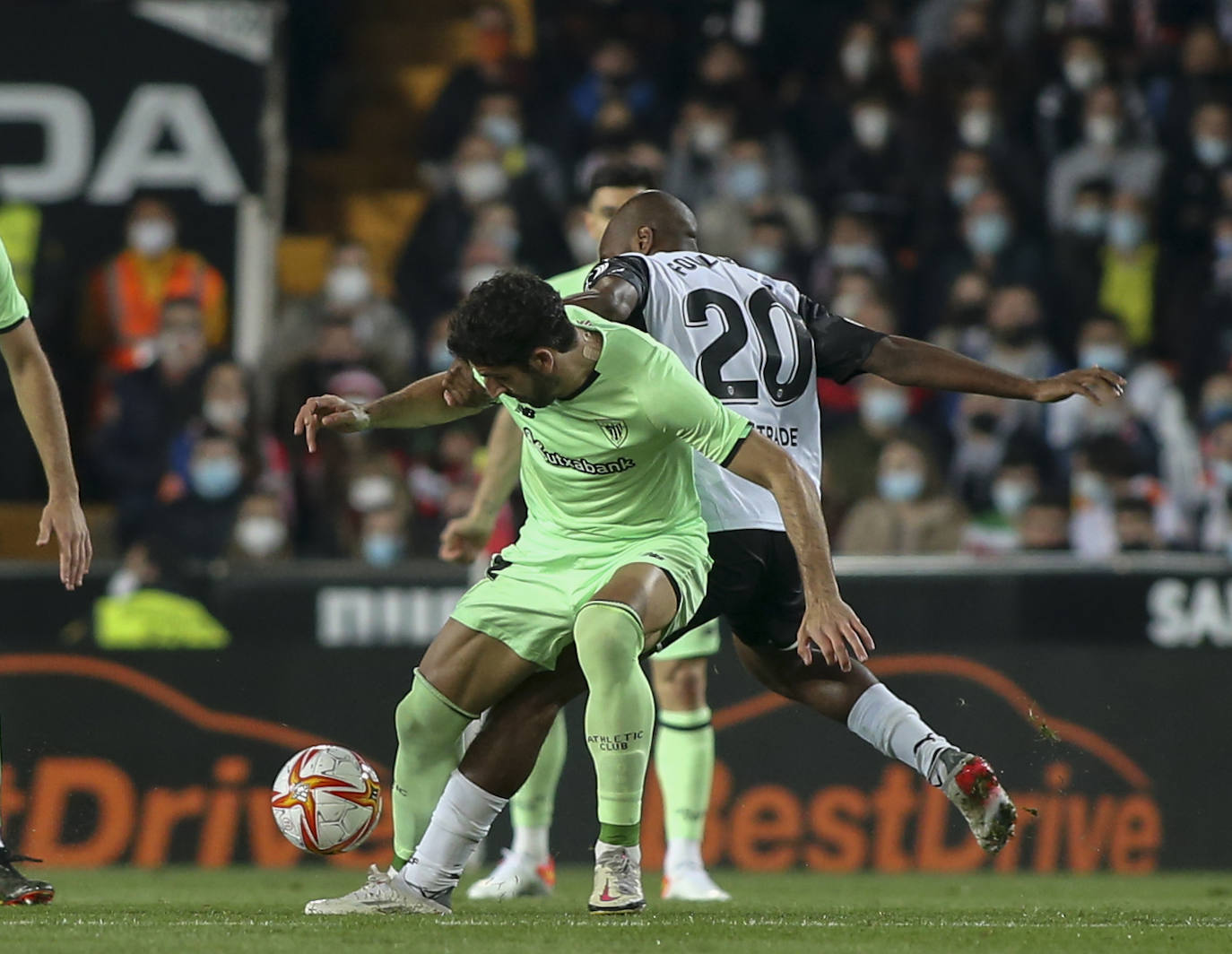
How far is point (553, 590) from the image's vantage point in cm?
605

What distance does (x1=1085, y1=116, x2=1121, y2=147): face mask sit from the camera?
46.0 feet

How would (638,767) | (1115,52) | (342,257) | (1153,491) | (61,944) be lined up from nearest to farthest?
1. (61,944)
2. (638,767)
3. (1153,491)
4. (342,257)
5. (1115,52)

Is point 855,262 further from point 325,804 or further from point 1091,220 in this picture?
point 325,804

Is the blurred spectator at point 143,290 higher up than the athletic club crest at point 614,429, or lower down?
higher up

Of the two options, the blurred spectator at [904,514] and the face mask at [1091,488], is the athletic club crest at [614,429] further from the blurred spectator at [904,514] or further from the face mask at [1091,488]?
the face mask at [1091,488]

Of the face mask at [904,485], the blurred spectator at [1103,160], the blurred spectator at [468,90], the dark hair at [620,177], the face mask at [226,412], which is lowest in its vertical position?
the face mask at [904,485]

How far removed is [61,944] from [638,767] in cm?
159

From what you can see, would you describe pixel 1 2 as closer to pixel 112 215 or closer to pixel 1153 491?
pixel 112 215

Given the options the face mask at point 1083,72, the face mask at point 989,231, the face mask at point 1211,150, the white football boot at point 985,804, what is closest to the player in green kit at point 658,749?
the white football boot at point 985,804

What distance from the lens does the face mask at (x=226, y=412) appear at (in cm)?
1198

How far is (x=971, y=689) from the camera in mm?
9695

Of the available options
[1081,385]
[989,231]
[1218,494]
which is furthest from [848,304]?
[1081,385]

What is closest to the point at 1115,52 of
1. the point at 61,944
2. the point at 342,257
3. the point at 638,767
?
the point at 342,257

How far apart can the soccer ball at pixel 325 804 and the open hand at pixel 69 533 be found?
2.87 ft
